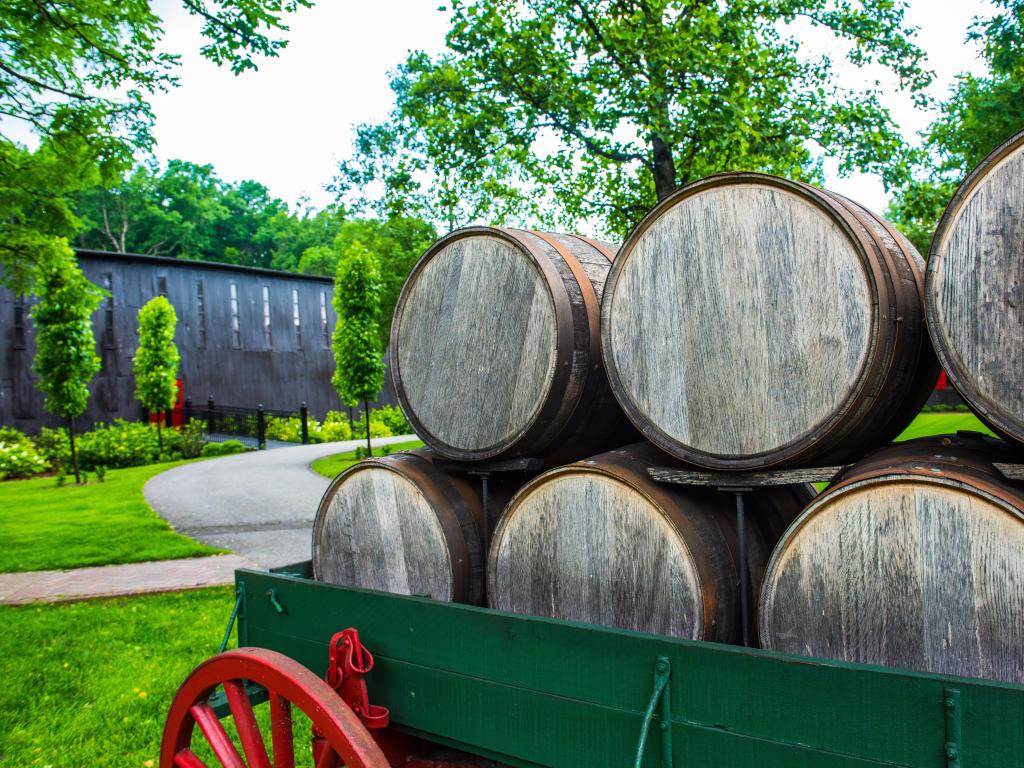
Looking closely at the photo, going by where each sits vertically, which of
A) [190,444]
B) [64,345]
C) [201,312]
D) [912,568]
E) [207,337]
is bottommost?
[190,444]

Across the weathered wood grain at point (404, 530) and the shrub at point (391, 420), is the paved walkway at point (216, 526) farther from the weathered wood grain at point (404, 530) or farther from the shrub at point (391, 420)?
the shrub at point (391, 420)

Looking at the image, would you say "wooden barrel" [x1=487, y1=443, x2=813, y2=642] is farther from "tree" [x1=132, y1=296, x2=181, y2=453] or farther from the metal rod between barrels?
"tree" [x1=132, y1=296, x2=181, y2=453]

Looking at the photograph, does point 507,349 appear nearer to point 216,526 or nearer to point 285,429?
point 216,526

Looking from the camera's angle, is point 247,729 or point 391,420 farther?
point 391,420

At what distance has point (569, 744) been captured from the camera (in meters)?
2.07

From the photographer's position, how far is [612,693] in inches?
78.2

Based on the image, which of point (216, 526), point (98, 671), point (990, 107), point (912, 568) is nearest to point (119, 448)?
point (216, 526)

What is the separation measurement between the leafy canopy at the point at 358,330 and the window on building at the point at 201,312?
1346 centimetres

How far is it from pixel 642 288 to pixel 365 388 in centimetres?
1741

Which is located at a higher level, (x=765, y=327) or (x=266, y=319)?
(x=266, y=319)

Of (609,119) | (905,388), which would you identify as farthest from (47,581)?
→ (609,119)

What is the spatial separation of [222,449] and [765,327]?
79.1 feet

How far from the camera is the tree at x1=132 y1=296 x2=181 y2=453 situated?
947 inches

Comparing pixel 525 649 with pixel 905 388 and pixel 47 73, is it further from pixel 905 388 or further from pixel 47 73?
pixel 47 73
